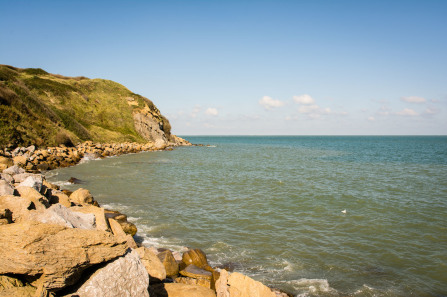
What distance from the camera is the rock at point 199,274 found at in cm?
997

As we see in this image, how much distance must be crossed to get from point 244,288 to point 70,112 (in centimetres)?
7875

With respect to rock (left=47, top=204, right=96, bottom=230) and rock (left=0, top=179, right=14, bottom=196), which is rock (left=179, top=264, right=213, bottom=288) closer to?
rock (left=47, top=204, right=96, bottom=230)

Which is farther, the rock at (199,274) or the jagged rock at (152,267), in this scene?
the rock at (199,274)

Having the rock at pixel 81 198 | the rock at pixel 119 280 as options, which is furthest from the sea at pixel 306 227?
the rock at pixel 119 280

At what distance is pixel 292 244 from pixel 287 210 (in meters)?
6.07

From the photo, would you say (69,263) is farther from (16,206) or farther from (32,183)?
(32,183)

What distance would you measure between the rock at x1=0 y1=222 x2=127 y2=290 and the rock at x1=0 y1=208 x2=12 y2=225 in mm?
1293

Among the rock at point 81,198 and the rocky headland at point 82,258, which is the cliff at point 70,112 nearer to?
the rock at point 81,198

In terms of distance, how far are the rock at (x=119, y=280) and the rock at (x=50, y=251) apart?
0.84ft

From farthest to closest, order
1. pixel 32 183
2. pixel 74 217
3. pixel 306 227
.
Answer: pixel 306 227
pixel 32 183
pixel 74 217

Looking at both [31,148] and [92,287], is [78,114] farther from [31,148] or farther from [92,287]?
[92,287]

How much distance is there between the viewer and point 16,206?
8.19 meters

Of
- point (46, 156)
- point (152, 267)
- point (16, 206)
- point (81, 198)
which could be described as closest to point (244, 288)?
point (152, 267)

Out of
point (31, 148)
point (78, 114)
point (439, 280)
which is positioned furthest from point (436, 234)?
point (78, 114)
